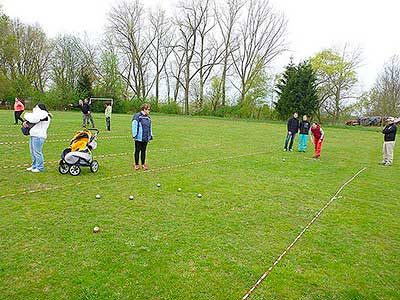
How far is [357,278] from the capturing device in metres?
3.71

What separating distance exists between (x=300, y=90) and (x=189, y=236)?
34706mm

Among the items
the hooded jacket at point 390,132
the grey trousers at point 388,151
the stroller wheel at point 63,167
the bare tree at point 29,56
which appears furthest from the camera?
the bare tree at point 29,56

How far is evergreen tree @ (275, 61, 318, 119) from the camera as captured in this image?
36281 millimetres

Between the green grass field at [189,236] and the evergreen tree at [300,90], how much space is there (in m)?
29.0

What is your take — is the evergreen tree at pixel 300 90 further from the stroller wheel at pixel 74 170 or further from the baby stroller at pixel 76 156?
the stroller wheel at pixel 74 170

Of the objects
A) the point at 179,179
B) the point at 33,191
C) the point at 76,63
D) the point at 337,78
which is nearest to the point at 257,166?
the point at 179,179

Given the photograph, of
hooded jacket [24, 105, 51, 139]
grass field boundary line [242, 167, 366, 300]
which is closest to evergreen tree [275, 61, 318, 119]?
grass field boundary line [242, 167, 366, 300]

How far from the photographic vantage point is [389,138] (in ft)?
38.8

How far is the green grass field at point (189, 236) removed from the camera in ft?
11.1

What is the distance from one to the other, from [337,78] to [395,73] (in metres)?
7.14

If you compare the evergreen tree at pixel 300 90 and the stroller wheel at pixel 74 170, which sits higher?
the evergreen tree at pixel 300 90

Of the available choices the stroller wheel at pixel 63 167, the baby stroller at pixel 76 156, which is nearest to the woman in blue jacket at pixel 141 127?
the baby stroller at pixel 76 156

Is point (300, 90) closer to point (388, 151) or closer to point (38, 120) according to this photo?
point (388, 151)

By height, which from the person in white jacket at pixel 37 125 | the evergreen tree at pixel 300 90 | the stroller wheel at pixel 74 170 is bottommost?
the stroller wheel at pixel 74 170
